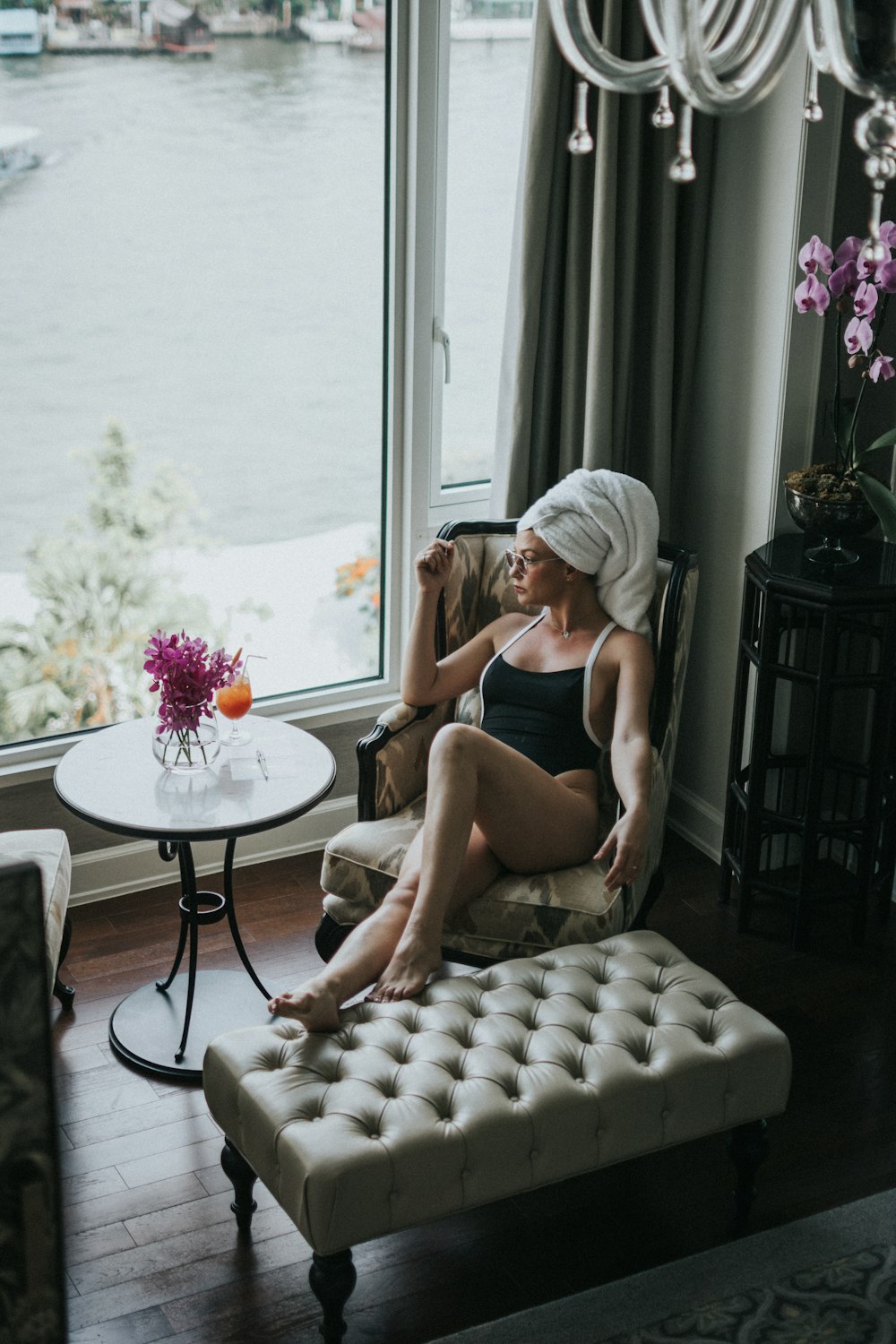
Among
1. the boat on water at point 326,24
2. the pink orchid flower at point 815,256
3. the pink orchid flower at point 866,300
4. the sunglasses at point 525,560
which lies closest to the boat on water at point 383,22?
the boat on water at point 326,24

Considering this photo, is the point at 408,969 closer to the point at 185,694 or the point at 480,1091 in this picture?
the point at 480,1091

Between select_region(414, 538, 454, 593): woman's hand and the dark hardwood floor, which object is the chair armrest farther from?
the dark hardwood floor

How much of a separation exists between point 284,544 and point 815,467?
1363mm

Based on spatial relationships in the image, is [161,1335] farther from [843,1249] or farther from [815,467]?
[815,467]

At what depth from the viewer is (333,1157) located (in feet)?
6.61

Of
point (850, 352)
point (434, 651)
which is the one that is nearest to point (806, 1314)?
point (434, 651)

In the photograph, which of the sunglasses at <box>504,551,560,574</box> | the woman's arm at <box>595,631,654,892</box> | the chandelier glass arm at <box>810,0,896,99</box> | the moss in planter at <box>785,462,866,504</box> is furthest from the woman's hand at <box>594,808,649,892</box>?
the chandelier glass arm at <box>810,0,896,99</box>

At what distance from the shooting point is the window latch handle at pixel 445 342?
360 cm

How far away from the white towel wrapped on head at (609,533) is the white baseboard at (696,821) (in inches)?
36.8

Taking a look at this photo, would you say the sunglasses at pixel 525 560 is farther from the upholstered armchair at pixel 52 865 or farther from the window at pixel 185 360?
the upholstered armchair at pixel 52 865

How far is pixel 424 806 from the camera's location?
3.08m

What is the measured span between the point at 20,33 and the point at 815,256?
5.90 ft

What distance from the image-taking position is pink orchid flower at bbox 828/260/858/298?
9.93 ft

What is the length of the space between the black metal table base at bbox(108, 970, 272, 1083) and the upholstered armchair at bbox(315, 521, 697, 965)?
0.92 feet
